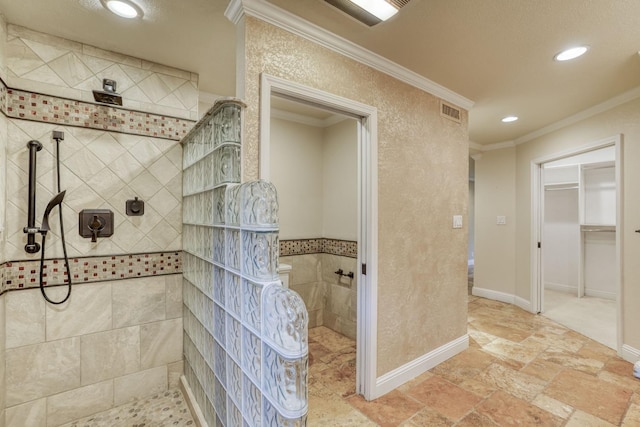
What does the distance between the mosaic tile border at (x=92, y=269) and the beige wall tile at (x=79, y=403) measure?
72 centimetres

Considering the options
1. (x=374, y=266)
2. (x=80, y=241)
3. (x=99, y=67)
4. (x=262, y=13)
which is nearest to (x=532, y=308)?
(x=374, y=266)

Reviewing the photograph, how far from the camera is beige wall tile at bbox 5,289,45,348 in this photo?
1713 millimetres

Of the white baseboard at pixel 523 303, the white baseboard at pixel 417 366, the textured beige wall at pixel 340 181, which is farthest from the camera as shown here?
the white baseboard at pixel 523 303

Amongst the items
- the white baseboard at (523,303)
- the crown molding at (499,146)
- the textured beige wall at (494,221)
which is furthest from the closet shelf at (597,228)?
the crown molding at (499,146)

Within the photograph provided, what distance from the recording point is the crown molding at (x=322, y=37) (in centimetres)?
150

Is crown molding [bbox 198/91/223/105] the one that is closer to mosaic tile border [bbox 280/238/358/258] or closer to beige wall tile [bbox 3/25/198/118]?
beige wall tile [bbox 3/25/198/118]

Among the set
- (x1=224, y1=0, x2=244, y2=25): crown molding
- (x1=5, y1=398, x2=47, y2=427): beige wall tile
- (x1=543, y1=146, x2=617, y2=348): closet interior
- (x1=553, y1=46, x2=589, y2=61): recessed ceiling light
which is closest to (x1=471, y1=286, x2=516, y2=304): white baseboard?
(x1=543, y1=146, x2=617, y2=348): closet interior

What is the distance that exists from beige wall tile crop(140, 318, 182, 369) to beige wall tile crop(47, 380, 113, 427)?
0.26m

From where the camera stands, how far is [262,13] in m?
1.52

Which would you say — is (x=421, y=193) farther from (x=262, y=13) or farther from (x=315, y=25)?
(x=262, y=13)

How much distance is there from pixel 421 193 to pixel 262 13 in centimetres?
171

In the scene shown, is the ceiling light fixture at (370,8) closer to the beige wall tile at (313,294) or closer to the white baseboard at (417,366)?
the white baseboard at (417,366)

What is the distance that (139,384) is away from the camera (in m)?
2.08

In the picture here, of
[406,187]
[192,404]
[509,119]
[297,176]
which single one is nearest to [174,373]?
[192,404]
